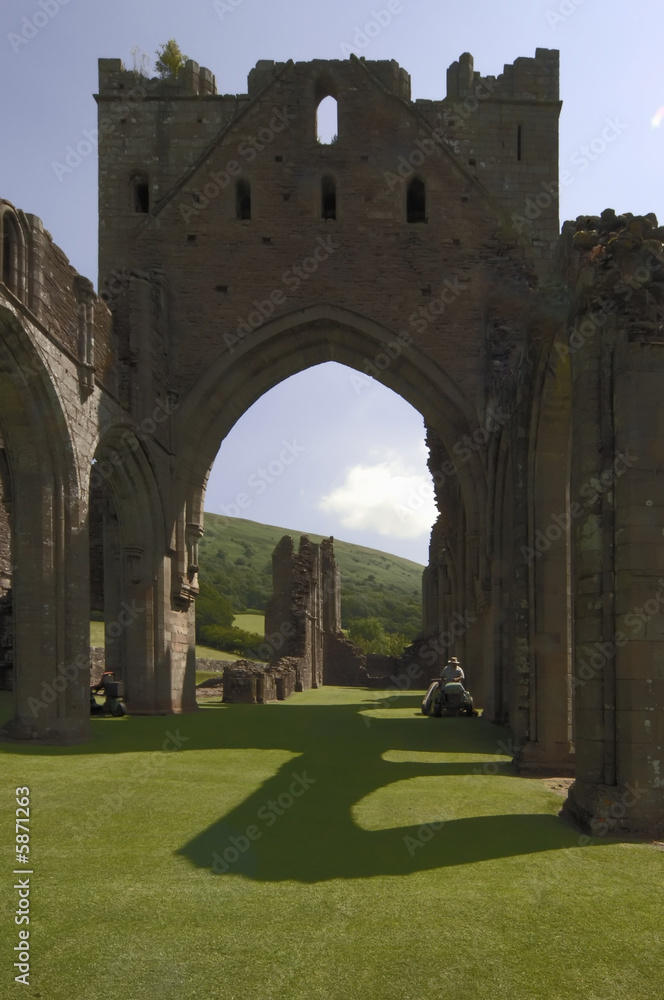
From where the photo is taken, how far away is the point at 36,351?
32.7ft

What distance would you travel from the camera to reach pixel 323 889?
15.1 ft

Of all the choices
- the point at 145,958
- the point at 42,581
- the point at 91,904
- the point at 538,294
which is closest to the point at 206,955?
the point at 145,958

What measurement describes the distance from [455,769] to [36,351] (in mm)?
6434

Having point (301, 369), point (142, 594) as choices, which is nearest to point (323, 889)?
point (142, 594)

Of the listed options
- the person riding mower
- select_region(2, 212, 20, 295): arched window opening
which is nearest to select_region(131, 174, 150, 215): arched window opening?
select_region(2, 212, 20, 295): arched window opening

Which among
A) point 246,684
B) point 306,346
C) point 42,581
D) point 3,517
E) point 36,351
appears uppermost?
point 306,346

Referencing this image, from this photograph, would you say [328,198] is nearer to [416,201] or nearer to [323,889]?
[416,201]

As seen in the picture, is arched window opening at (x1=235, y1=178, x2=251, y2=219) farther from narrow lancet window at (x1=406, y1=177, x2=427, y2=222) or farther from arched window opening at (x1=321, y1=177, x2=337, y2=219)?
narrow lancet window at (x1=406, y1=177, x2=427, y2=222)

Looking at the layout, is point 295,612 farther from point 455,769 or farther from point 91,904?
point 91,904

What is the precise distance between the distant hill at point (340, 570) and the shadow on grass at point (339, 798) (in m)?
49.6

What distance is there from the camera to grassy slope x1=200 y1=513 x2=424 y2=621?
235 feet

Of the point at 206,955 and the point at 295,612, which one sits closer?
the point at 206,955

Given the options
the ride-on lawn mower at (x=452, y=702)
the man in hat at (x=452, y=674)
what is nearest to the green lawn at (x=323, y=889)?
the ride-on lawn mower at (x=452, y=702)

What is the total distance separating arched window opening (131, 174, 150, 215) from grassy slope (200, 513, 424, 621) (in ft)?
154
